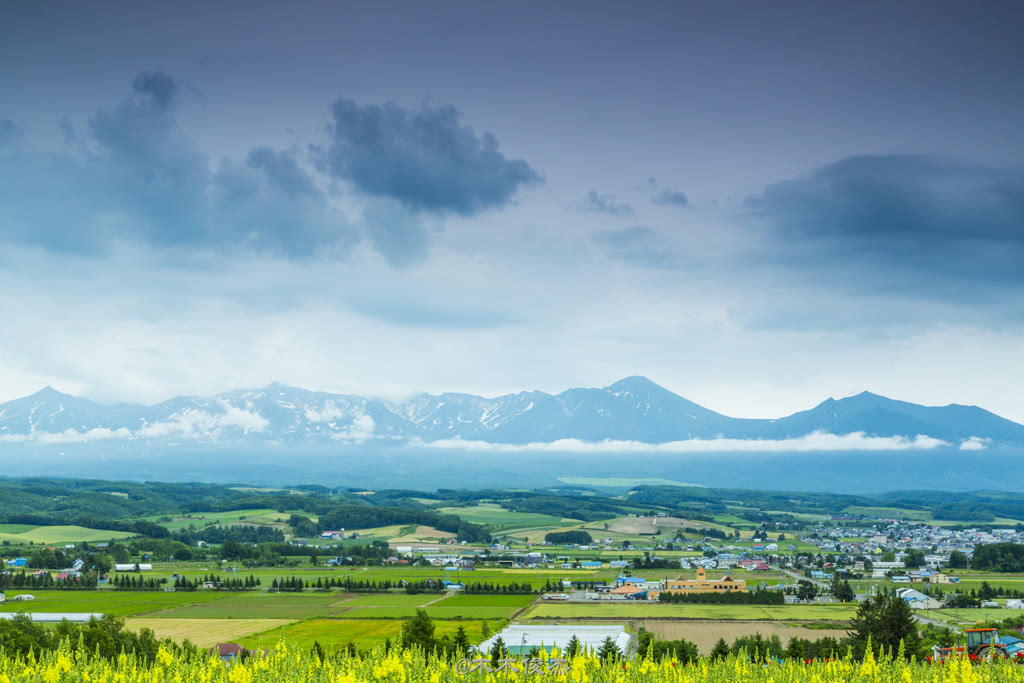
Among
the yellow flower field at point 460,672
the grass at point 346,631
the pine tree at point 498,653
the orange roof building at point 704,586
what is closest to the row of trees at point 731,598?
the orange roof building at point 704,586

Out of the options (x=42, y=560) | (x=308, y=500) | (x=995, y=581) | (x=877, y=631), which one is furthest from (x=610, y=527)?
(x=877, y=631)

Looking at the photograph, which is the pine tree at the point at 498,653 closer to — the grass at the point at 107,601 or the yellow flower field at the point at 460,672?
the yellow flower field at the point at 460,672

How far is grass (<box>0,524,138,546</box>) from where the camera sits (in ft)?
434

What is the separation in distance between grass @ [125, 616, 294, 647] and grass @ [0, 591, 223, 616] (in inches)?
164

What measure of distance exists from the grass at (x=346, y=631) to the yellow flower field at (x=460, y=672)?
3976 centimetres

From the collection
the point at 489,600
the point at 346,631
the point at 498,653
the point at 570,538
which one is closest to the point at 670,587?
the point at 489,600

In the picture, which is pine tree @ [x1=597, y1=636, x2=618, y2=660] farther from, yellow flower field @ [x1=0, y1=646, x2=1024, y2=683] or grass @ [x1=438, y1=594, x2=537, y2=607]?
grass @ [x1=438, y1=594, x2=537, y2=607]

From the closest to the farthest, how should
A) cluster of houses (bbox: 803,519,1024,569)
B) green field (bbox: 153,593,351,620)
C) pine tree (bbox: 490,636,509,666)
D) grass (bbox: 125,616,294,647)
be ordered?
pine tree (bbox: 490,636,509,666), grass (bbox: 125,616,294,647), green field (bbox: 153,593,351,620), cluster of houses (bbox: 803,519,1024,569)

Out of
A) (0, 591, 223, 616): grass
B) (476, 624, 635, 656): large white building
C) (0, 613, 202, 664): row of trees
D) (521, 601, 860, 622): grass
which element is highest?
(0, 613, 202, 664): row of trees

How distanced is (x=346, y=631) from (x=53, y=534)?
104783 mm

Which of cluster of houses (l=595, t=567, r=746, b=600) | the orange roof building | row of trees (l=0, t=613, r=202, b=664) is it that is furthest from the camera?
→ the orange roof building

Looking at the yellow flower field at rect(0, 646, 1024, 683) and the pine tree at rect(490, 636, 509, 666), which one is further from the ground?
the yellow flower field at rect(0, 646, 1024, 683)

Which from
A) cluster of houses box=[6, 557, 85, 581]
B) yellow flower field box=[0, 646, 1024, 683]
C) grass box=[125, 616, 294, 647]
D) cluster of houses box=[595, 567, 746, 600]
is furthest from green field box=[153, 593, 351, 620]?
yellow flower field box=[0, 646, 1024, 683]

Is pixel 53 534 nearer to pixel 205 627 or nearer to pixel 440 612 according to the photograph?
pixel 205 627
